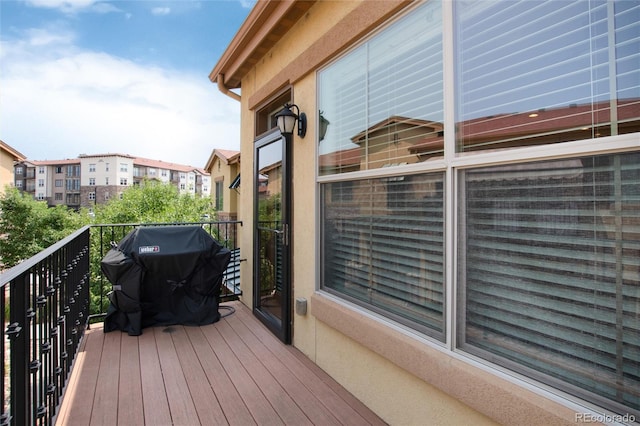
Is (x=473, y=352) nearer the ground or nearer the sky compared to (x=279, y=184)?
nearer the ground

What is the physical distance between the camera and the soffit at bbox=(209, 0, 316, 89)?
288 centimetres

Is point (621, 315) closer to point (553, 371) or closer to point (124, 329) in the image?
point (553, 371)

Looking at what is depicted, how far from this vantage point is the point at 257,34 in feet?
11.1

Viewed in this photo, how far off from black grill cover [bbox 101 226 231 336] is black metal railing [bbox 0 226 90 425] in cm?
30

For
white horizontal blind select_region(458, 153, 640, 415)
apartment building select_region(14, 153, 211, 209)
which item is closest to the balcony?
white horizontal blind select_region(458, 153, 640, 415)

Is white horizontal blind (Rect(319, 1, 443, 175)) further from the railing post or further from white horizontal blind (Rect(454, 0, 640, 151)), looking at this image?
the railing post

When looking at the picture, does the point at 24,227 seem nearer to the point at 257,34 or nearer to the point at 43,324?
the point at 257,34

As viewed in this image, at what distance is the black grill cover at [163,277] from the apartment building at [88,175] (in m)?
41.9

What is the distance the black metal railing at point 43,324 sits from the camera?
4.03 ft

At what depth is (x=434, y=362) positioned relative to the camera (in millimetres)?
1613

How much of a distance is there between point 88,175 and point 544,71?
56676 mm

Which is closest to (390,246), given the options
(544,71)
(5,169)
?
(544,71)

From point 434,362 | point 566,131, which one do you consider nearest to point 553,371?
point 434,362

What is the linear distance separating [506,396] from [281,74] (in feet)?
9.59
